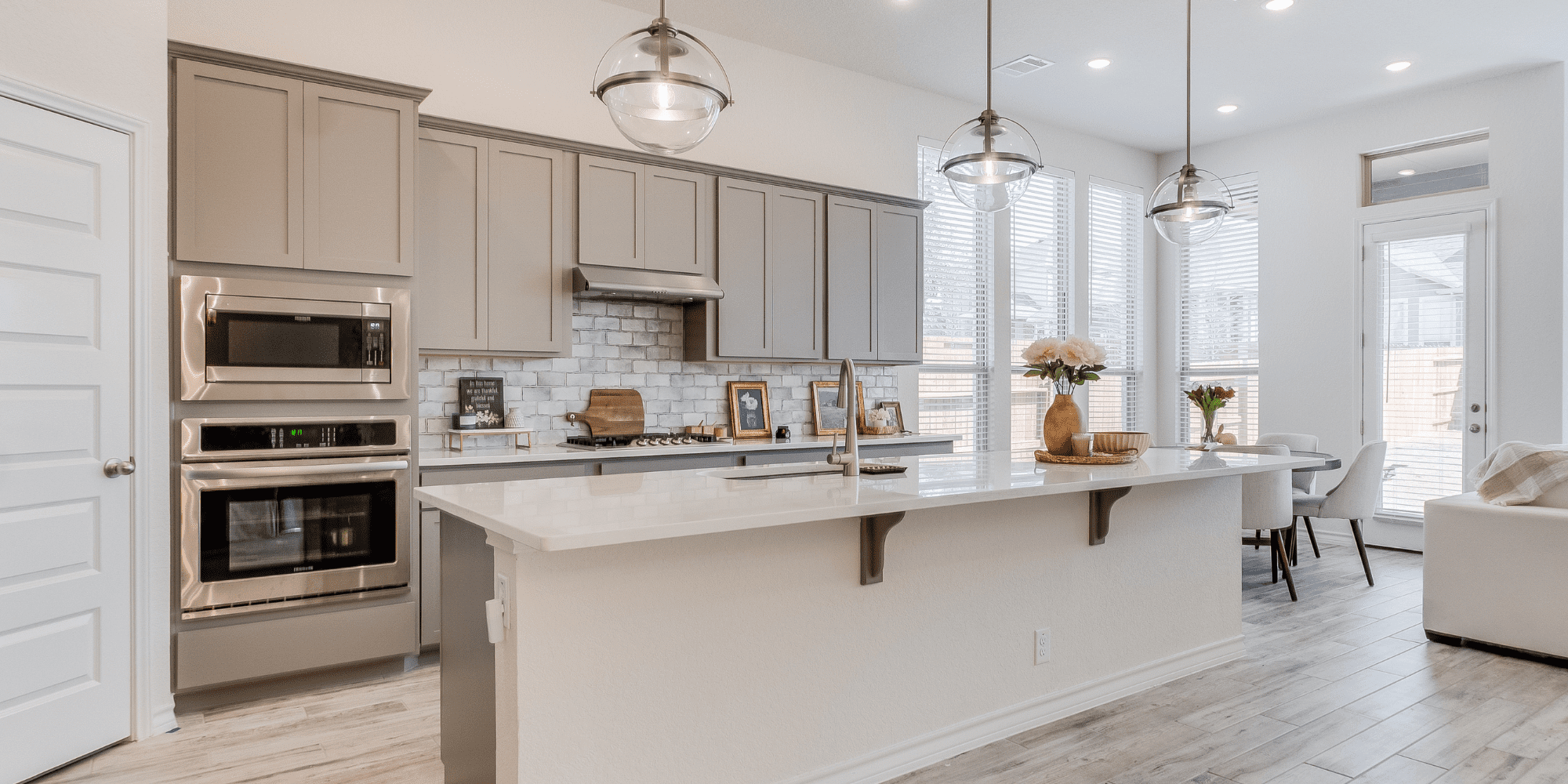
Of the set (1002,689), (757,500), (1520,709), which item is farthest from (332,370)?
(1520,709)

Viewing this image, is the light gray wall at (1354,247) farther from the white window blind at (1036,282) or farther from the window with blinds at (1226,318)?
the white window blind at (1036,282)

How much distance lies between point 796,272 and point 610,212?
3.81ft

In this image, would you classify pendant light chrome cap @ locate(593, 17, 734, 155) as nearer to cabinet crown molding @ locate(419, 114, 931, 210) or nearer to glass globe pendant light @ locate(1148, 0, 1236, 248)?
cabinet crown molding @ locate(419, 114, 931, 210)

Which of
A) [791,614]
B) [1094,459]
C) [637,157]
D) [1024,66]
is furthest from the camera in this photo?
[1024,66]

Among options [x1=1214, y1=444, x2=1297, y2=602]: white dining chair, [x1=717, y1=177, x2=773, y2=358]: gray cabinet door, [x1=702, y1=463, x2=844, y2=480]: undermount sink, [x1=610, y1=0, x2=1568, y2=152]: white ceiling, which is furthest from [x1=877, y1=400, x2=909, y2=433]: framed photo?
[x1=702, y1=463, x2=844, y2=480]: undermount sink

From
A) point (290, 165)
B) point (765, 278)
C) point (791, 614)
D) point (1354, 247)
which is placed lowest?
point (791, 614)

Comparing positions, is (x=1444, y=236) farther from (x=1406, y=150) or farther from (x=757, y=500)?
(x=757, y=500)

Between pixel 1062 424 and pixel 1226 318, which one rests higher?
pixel 1226 318

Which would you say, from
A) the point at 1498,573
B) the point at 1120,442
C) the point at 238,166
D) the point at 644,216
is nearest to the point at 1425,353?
the point at 1498,573

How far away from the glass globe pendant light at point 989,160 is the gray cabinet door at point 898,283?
2441 millimetres

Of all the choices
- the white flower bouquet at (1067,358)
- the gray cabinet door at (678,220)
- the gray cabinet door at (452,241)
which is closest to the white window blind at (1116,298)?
the gray cabinet door at (678,220)

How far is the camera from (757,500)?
215cm

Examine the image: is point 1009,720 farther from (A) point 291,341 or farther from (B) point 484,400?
(A) point 291,341

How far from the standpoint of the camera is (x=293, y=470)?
10.6ft
